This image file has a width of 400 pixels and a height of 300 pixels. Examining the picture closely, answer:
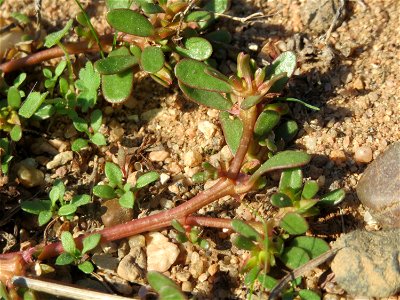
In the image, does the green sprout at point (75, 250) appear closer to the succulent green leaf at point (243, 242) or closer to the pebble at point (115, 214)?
the pebble at point (115, 214)

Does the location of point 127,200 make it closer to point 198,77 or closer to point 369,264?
point 198,77

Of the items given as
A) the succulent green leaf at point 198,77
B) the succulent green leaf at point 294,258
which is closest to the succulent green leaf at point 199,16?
the succulent green leaf at point 198,77

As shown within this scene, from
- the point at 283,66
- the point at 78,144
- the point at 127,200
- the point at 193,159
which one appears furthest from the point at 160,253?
the point at 283,66

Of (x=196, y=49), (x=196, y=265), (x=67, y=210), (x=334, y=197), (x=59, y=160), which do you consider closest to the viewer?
(x=334, y=197)

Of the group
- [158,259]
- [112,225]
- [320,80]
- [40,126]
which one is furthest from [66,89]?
[320,80]

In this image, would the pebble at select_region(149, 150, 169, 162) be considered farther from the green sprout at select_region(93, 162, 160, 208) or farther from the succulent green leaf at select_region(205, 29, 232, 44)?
the succulent green leaf at select_region(205, 29, 232, 44)
